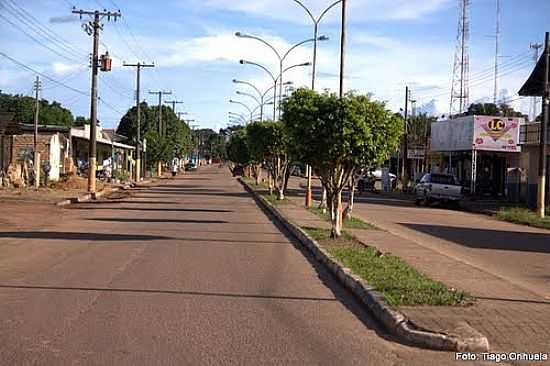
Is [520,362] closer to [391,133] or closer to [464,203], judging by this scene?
[391,133]

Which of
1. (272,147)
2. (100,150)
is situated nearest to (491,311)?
(272,147)

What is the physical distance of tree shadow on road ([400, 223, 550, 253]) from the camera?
21422mm

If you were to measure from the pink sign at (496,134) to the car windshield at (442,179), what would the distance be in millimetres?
8985

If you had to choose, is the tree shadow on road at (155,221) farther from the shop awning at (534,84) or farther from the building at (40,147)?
the shop awning at (534,84)

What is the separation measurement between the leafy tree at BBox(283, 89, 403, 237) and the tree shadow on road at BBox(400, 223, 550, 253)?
3.89 metres

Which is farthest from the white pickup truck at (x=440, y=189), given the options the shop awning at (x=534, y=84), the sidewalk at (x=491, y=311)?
the sidewalk at (x=491, y=311)

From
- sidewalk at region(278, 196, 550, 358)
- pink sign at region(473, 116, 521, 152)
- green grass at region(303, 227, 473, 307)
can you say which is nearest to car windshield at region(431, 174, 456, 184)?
pink sign at region(473, 116, 521, 152)

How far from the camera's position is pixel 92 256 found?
16.1 metres

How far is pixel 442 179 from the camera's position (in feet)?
142

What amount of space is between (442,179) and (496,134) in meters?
10.7

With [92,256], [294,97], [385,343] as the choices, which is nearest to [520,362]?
[385,343]

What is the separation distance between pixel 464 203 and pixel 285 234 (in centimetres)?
2607

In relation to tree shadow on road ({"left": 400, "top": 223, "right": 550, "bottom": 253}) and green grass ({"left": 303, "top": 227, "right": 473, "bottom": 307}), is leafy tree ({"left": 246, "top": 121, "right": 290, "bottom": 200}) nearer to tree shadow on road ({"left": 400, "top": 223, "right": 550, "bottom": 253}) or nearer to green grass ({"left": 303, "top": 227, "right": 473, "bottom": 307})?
tree shadow on road ({"left": 400, "top": 223, "right": 550, "bottom": 253})

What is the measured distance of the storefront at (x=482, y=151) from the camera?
51531 millimetres
